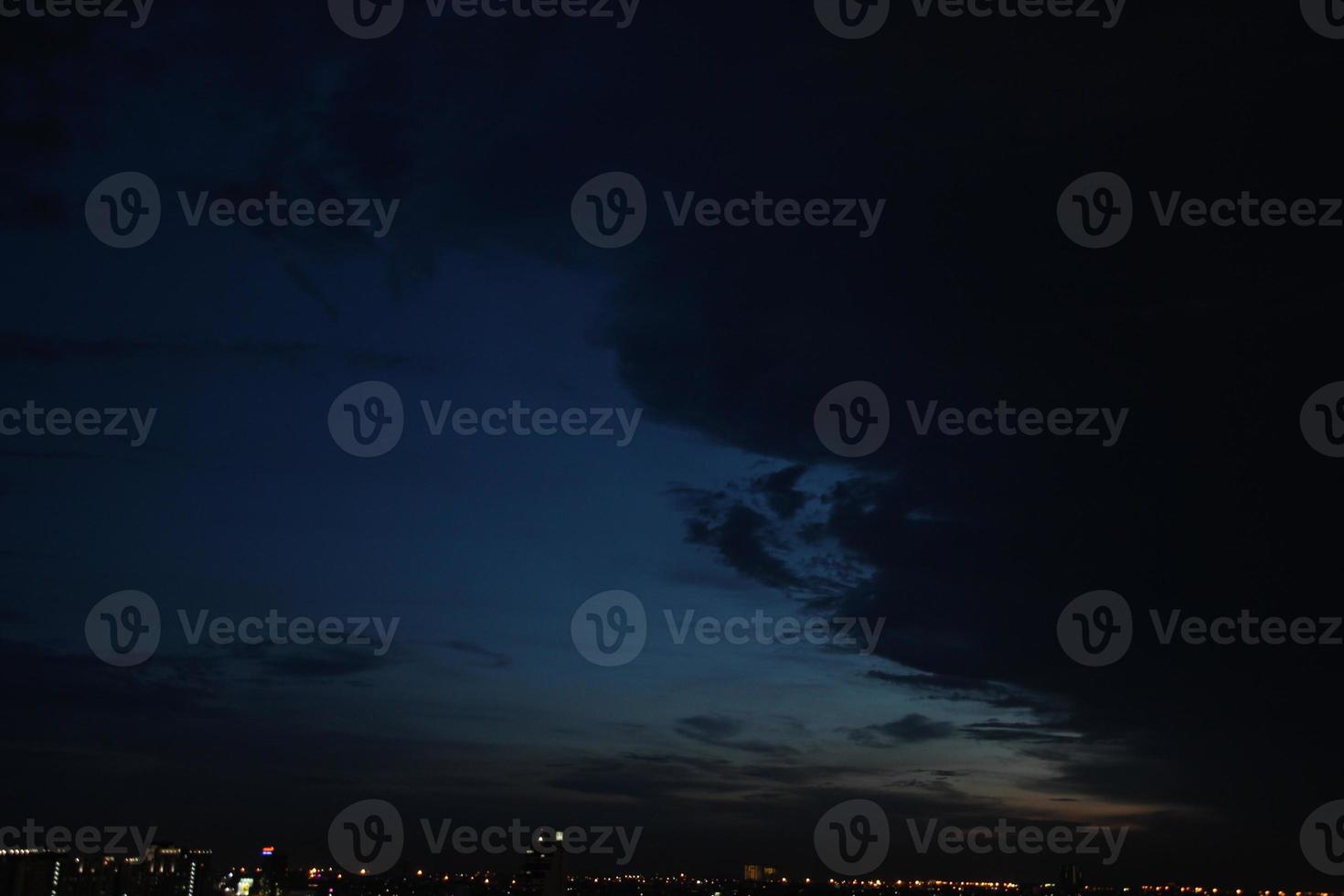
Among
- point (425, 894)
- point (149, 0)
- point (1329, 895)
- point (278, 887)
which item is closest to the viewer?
point (149, 0)

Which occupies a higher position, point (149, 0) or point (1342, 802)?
point (149, 0)

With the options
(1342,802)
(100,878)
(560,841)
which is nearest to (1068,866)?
(1342,802)

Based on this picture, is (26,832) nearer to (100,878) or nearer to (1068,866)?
(100,878)

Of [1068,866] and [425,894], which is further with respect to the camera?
[425,894]

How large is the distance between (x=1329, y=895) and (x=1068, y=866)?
69.8 m

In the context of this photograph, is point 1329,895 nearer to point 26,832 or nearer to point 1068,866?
point 1068,866

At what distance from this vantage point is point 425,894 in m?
177

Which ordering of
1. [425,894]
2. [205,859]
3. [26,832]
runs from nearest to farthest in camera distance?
[26,832]
[205,859]
[425,894]

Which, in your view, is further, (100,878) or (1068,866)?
(1068,866)

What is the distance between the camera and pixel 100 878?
58125 mm

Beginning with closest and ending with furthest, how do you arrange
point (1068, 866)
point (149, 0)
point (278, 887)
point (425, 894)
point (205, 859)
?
1. point (149, 0)
2. point (1068, 866)
3. point (205, 859)
4. point (278, 887)
5. point (425, 894)

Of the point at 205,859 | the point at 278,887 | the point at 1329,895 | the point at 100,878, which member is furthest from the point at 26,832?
the point at 1329,895

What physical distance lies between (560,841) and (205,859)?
66.7 meters

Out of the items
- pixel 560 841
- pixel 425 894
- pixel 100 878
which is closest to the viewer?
pixel 560 841
